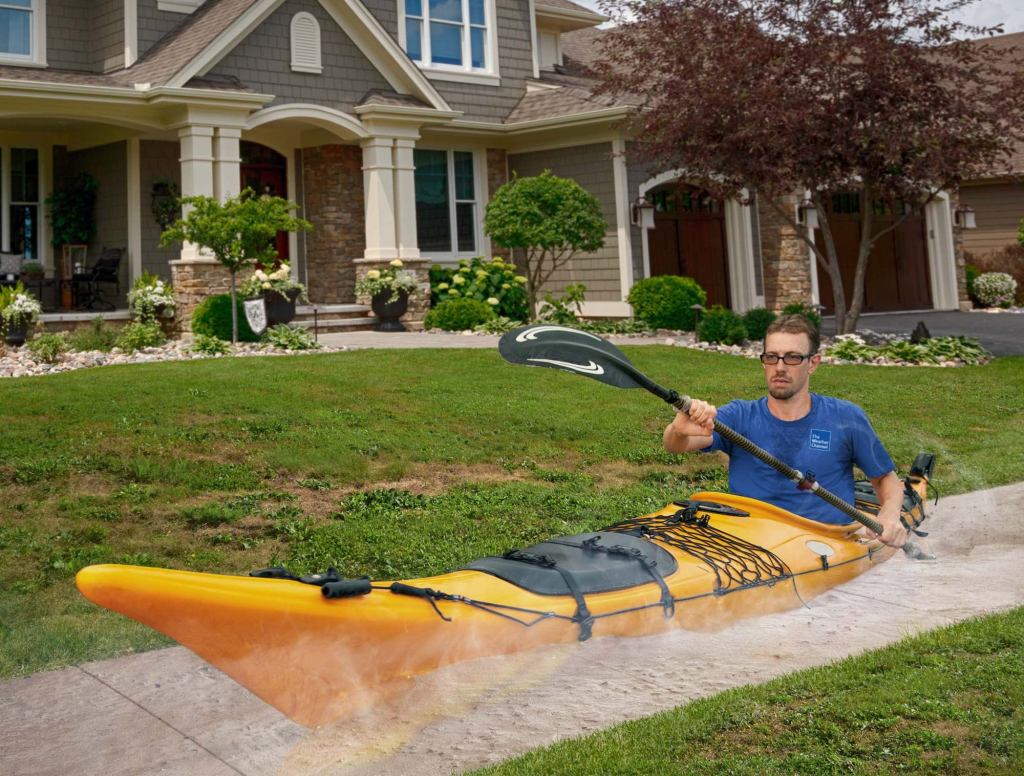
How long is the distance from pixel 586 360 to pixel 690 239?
1869cm

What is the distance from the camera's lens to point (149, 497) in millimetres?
8047

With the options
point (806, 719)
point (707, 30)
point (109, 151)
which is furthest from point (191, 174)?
point (806, 719)

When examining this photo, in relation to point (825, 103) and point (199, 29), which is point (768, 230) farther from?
point (199, 29)

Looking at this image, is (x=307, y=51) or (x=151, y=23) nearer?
(x=151, y=23)

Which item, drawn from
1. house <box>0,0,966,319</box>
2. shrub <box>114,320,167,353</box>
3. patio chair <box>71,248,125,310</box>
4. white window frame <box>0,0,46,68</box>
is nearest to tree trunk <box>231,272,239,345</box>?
shrub <box>114,320,167,353</box>

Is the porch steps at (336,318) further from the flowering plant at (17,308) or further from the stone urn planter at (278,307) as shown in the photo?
the flowering plant at (17,308)

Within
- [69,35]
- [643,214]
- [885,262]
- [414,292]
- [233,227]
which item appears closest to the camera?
[233,227]

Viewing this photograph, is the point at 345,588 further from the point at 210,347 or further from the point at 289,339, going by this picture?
the point at 289,339

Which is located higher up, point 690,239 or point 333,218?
point 333,218

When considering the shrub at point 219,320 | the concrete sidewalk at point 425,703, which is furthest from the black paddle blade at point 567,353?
the shrub at point 219,320

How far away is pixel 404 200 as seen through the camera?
66.3 feet

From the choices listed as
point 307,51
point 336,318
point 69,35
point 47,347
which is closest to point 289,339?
point 47,347

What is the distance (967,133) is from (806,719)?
13075 millimetres

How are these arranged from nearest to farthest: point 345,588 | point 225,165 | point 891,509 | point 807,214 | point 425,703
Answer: point 345,588 < point 425,703 < point 891,509 < point 225,165 < point 807,214
